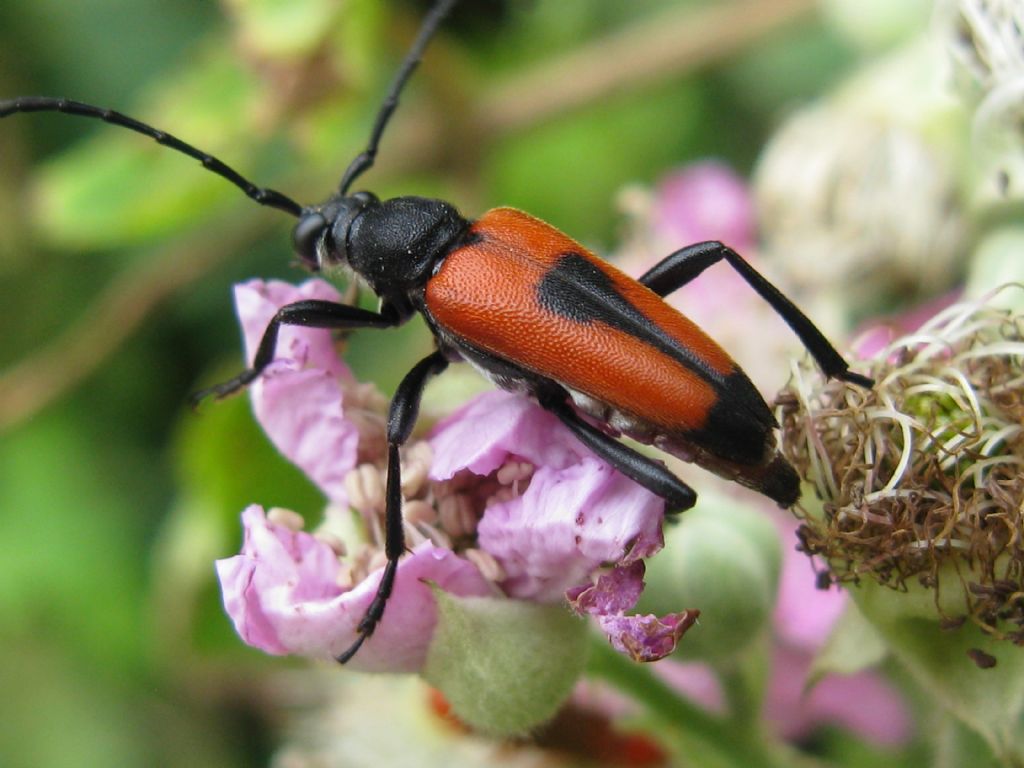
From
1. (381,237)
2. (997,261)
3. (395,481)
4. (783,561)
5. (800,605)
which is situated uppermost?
Result: (997,261)

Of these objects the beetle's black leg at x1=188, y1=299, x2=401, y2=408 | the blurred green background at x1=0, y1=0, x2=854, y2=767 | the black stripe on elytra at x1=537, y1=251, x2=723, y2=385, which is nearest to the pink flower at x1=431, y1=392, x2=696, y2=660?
the black stripe on elytra at x1=537, y1=251, x2=723, y2=385

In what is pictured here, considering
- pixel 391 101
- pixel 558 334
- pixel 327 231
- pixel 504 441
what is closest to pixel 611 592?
pixel 504 441

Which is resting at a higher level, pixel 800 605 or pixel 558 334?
pixel 558 334

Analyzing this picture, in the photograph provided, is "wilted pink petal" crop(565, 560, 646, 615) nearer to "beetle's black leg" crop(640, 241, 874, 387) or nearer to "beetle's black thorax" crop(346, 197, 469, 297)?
"beetle's black leg" crop(640, 241, 874, 387)

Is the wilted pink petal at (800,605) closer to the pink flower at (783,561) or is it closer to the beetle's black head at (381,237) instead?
the pink flower at (783,561)

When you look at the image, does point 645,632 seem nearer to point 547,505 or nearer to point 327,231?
point 547,505

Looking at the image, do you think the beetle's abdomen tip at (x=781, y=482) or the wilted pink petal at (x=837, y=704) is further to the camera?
the wilted pink petal at (x=837, y=704)

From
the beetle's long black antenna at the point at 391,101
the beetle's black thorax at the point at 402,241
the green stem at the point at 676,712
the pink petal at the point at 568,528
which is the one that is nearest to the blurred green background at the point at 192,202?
the beetle's long black antenna at the point at 391,101
